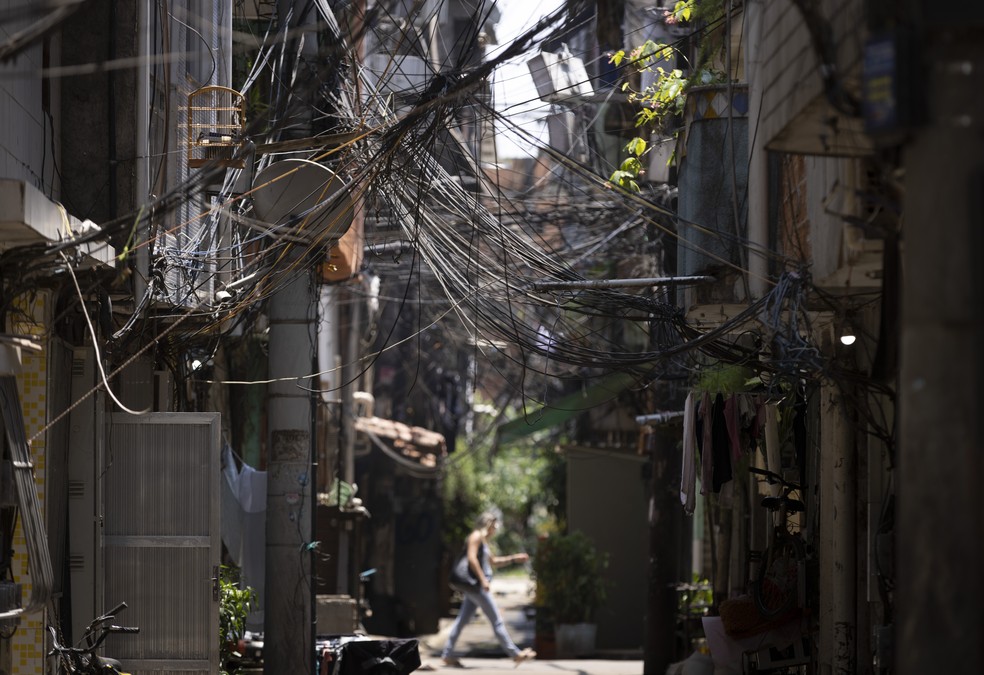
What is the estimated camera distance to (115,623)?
9.55 metres

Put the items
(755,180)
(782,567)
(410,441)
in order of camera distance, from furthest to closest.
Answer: (410,441), (782,567), (755,180)

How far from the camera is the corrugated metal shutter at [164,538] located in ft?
31.3

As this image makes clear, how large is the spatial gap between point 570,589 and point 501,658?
4.74 feet

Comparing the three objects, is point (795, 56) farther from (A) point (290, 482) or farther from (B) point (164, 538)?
(A) point (290, 482)

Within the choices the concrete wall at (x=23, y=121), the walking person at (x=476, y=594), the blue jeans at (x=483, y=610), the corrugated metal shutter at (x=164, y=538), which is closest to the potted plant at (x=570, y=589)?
the walking person at (x=476, y=594)

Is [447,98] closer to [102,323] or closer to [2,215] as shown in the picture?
[2,215]

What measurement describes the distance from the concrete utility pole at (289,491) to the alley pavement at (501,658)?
5477mm

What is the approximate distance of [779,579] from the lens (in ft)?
34.8

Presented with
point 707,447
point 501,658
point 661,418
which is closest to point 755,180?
point 707,447

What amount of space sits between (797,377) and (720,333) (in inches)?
23.6

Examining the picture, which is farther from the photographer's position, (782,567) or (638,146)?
(638,146)

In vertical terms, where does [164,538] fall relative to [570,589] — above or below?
above

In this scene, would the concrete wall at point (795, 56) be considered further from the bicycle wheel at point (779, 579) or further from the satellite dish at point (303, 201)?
the bicycle wheel at point (779, 579)

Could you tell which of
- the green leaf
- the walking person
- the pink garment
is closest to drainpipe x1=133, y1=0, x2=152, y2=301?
the green leaf
